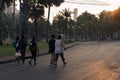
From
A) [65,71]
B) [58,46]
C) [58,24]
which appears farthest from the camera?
[58,24]

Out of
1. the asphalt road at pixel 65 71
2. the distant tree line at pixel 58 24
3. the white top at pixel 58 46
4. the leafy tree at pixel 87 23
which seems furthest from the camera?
the leafy tree at pixel 87 23

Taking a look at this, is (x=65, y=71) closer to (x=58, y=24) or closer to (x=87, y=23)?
(x=58, y=24)

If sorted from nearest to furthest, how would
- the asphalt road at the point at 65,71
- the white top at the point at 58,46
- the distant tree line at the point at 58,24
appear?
the asphalt road at the point at 65,71 < the white top at the point at 58,46 < the distant tree line at the point at 58,24

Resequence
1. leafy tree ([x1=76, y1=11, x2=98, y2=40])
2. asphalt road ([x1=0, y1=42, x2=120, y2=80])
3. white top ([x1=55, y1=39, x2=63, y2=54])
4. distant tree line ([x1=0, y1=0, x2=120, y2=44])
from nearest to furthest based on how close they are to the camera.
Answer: asphalt road ([x1=0, y1=42, x2=120, y2=80]) → white top ([x1=55, y1=39, x2=63, y2=54]) → distant tree line ([x1=0, y1=0, x2=120, y2=44]) → leafy tree ([x1=76, y1=11, x2=98, y2=40])

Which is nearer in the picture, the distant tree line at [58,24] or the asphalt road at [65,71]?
the asphalt road at [65,71]

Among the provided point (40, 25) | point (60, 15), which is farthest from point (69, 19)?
point (40, 25)

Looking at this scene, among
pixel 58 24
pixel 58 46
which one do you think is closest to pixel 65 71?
pixel 58 46

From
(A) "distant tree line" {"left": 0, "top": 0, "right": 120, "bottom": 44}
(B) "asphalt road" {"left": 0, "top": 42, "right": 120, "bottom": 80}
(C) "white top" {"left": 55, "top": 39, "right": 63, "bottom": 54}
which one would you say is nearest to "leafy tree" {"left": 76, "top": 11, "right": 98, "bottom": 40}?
(A) "distant tree line" {"left": 0, "top": 0, "right": 120, "bottom": 44}

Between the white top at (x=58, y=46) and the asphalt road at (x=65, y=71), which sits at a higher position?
the white top at (x=58, y=46)

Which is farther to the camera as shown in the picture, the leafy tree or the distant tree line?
the leafy tree

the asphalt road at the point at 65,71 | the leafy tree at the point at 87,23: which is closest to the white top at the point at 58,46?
the asphalt road at the point at 65,71

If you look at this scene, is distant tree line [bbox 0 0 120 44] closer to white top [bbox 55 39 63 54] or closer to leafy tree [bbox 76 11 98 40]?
leafy tree [bbox 76 11 98 40]

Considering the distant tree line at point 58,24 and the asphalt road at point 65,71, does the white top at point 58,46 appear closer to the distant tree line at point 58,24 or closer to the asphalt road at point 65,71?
the asphalt road at point 65,71

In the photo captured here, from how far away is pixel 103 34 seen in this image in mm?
159125
